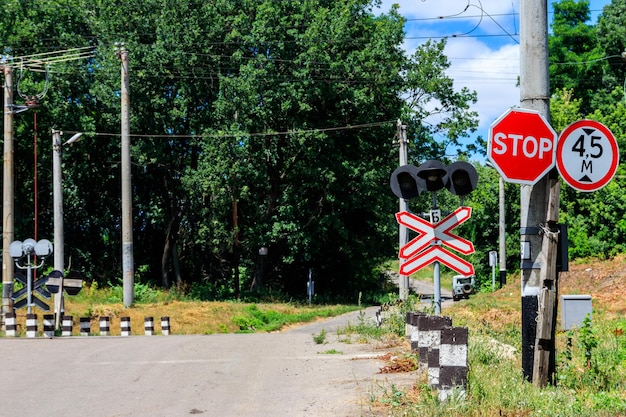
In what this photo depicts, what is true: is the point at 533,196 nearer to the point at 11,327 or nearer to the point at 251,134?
the point at 11,327

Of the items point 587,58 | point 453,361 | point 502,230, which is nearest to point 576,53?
point 587,58

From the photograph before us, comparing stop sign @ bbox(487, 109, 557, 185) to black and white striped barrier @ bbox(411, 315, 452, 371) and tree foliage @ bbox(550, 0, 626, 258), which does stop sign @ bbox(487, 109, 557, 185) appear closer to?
black and white striped barrier @ bbox(411, 315, 452, 371)

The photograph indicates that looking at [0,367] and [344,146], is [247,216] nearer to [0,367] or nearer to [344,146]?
[344,146]

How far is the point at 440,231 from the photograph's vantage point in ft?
43.6

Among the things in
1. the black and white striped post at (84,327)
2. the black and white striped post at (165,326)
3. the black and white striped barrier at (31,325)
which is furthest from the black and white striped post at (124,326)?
the black and white striped barrier at (31,325)

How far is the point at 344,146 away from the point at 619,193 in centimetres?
1536

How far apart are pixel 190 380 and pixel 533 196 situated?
19.2ft

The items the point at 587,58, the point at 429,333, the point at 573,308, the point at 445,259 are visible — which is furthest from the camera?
the point at 587,58

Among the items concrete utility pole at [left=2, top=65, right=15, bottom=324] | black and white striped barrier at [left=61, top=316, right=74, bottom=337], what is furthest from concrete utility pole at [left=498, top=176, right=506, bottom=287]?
black and white striped barrier at [left=61, top=316, right=74, bottom=337]

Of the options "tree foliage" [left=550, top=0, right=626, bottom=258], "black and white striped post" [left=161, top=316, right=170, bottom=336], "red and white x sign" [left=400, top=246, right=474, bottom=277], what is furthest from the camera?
"tree foliage" [left=550, top=0, right=626, bottom=258]

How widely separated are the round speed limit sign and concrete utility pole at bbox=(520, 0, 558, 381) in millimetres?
308

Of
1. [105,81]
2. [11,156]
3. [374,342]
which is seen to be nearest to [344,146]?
[105,81]

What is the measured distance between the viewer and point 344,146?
46.5 metres

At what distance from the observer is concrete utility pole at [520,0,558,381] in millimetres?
9266
